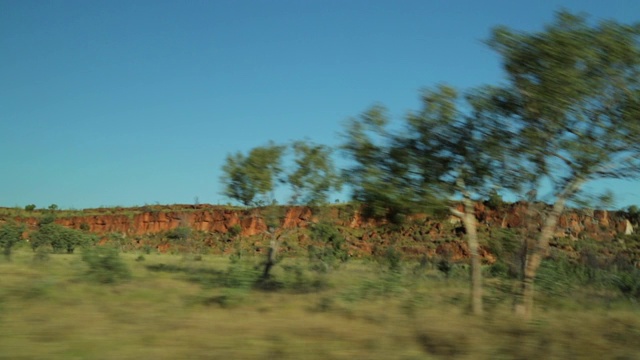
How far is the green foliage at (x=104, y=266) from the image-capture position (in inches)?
591

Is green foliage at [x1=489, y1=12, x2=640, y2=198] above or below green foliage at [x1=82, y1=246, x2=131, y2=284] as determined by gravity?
above

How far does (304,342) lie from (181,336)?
5.83 ft

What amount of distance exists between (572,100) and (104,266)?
41.3 ft

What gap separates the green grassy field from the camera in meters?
7.29

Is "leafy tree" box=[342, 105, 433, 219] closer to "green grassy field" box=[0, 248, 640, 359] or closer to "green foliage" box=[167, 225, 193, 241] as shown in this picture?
"green grassy field" box=[0, 248, 640, 359]

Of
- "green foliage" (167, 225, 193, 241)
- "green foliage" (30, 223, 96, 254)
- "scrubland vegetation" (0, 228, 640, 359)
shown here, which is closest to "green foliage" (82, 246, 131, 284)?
"scrubland vegetation" (0, 228, 640, 359)

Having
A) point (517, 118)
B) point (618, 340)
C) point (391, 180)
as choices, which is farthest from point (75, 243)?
point (618, 340)

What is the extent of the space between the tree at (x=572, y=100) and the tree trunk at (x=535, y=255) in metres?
0.02

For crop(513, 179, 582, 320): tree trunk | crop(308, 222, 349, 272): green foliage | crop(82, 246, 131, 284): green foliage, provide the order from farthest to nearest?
1. crop(308, 222, 349, 272): green foliage
2. crop(82, 246, 131, 284): green foliage
3. crop(513, 179, 582, 320): tree trunk

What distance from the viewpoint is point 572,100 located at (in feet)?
41.9

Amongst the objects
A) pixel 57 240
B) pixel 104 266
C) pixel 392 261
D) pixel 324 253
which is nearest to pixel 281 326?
pixel 104 266

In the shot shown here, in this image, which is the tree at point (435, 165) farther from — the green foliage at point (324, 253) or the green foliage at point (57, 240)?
the green foliage at point (57, 240)

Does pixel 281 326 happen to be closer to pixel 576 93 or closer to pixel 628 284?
pixel 576 93

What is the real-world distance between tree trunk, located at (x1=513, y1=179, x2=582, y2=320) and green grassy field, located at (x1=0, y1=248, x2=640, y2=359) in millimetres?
519
